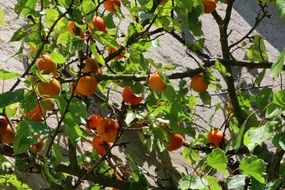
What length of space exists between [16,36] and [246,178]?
2.35ft

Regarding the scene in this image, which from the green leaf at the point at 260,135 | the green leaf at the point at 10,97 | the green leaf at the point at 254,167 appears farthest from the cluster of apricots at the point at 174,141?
the green leaf at the point at 10,97

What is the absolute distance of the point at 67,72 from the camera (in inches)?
72.5

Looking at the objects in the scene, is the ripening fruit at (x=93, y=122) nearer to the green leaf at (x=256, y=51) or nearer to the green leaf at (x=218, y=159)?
the green leaf at (x=218, y=159)

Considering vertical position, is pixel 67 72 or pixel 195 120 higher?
pixel 67 72

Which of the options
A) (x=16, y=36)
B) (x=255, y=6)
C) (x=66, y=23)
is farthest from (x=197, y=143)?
(x=255, y=6)

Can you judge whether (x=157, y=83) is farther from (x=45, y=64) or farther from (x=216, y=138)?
(x=216, y=138)

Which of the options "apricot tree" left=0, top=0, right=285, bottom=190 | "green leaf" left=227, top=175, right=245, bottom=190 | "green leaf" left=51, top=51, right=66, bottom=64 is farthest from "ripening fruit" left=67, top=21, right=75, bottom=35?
"green leaf" left=227, top=175, right=245, bottom=190

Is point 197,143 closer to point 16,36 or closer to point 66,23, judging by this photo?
point 66,23

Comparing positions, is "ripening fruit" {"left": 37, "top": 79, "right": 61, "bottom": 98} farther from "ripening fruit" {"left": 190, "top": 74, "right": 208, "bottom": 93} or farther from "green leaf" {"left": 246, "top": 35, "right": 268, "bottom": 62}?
"green leaf" {"left": 246, "top": 35, "right": 268, "bottom": 62}

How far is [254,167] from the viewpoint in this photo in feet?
4.72

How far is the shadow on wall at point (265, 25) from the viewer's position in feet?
11.3

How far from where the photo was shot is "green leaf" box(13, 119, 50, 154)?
1.24 metres

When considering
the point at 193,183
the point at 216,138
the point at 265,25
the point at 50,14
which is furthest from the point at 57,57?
the point at 265,25

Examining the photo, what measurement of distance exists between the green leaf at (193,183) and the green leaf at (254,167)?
0.34ft
